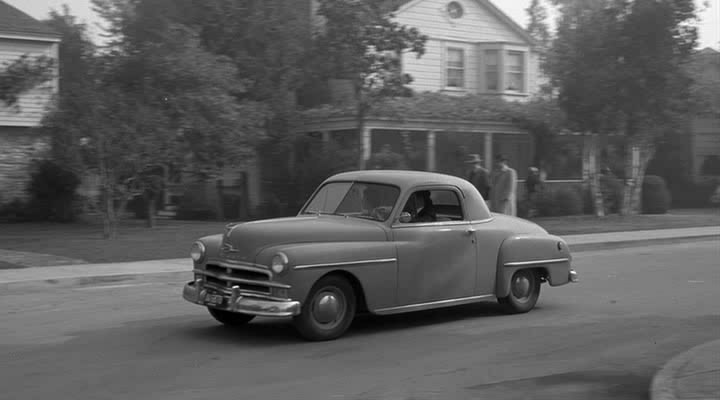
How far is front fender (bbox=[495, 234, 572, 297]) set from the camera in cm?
1021

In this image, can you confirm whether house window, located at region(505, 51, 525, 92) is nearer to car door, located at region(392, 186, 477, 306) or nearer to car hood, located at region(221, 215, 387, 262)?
car door, located at region(392, 186, 477, 306)

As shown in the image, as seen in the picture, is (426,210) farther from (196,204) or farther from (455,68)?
(455,68)

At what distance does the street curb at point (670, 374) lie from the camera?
645cm

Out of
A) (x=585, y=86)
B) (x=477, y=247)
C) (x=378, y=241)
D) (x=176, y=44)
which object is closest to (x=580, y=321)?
(x=477, y=247)

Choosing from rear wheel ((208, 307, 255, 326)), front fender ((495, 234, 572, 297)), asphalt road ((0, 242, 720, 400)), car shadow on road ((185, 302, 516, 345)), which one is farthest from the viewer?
front fender ((495, 234, 572, 297))

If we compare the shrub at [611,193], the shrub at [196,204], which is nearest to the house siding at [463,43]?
the shrub at [611,193]

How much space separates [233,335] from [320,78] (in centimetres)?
1897

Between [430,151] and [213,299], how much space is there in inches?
807

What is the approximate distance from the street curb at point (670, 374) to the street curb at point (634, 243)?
35.5 feet

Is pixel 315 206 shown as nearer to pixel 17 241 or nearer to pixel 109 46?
pixel 17 241

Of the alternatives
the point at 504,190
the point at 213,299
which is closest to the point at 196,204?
the point at 504,190

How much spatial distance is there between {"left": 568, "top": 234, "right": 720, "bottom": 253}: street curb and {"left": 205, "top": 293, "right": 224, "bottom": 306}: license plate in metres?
11.5

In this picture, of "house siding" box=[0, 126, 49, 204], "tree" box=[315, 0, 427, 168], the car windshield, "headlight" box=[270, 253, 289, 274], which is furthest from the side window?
"house siding" box=[0, 126, 49, 204]

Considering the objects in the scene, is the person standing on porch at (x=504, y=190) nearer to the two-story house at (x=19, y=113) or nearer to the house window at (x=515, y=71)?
the two-story house at (x=19, y=113)
